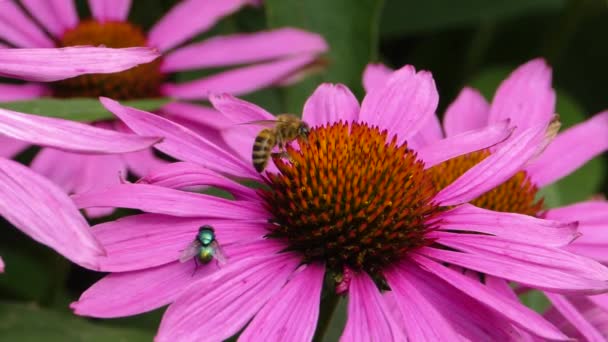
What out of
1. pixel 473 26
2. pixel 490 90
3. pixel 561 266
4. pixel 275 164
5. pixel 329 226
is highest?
pixel 473 26

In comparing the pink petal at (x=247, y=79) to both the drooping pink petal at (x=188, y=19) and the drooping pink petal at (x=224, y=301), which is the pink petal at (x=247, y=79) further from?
the drooping pink petal at (x=224, y=301)

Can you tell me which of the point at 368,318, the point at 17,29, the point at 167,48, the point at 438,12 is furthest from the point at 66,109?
the point at 438,12

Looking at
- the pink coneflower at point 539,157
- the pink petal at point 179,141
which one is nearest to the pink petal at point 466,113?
the pink coneflower at point 539,157

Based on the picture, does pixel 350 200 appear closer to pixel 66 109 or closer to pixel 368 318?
pixel 368 318

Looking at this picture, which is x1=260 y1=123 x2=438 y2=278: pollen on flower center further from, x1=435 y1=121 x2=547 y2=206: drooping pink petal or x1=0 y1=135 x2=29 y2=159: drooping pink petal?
x1=0 y1=135 x2=29 y2=159: drooping pink petal

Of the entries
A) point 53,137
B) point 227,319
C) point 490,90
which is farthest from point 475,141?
point 490,90

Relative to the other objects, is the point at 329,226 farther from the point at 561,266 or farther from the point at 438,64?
the point at 438,64
